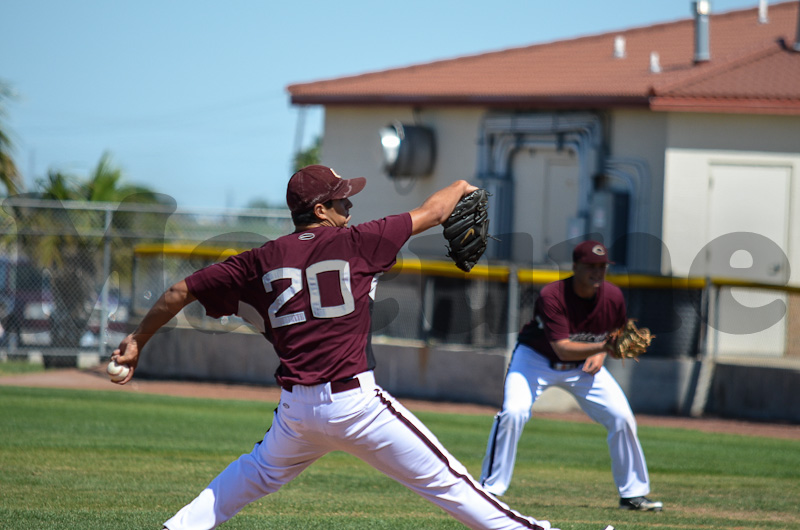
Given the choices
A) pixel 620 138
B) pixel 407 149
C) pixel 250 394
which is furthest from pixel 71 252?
pixel 620 138

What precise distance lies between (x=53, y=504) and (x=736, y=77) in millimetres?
14185

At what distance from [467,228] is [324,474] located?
4107 mm

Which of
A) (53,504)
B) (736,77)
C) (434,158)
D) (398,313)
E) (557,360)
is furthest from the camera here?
(434,158)

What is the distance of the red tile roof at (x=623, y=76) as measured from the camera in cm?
1641

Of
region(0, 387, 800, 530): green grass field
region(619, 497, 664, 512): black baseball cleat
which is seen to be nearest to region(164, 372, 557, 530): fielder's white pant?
region(0, 387, 800, 530): green grass field

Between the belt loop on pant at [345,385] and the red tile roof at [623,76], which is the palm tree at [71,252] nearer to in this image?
the red tile roof at [623,76]

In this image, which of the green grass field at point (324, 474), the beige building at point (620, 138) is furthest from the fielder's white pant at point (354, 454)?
the beige building at point (620, 138)

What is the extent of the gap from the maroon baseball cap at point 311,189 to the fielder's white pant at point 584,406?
3.15 meters

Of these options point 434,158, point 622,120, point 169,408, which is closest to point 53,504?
point 169,408

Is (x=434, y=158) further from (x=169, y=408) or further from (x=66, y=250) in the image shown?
(x=169, y=408)

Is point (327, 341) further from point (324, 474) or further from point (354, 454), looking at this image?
point (324, 474)

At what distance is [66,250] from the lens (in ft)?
55.8

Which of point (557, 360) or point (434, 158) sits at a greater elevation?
point (434, 158)

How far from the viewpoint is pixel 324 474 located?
8367 millimetres
